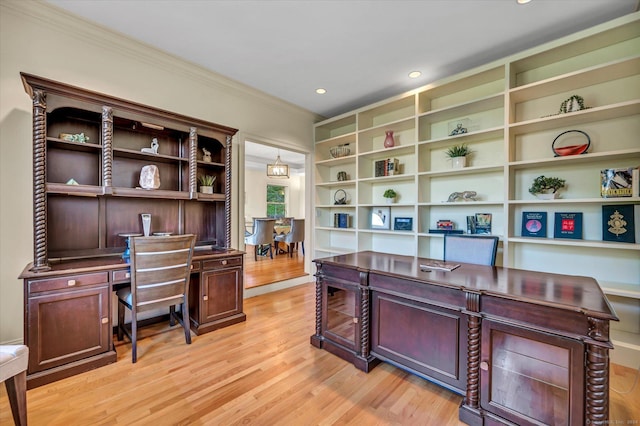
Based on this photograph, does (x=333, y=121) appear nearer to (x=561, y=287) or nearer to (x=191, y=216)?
(x=191, y=216)

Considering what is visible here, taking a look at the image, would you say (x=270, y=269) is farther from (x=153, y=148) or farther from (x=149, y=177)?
(x=153, y=148)

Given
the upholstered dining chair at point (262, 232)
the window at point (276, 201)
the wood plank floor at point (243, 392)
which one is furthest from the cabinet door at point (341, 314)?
the window at point (276, 201)

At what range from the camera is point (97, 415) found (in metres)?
1.60

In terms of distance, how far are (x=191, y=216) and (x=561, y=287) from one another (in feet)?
10.9

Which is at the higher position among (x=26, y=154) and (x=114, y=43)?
(x=114, y=43)

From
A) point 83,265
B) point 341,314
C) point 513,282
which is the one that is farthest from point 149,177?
point 513,282

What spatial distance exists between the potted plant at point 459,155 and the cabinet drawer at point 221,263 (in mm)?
2690

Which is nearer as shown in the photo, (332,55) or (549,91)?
(549,91)

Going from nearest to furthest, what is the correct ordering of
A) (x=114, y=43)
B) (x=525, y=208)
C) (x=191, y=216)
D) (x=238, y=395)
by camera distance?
(x=238, y=395) → (x=114, y=43) → (x=525, y=208) → (x=191, y=216)

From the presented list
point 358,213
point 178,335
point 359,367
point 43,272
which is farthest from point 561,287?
point 43,272

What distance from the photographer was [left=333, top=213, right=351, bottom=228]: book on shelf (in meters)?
4.37

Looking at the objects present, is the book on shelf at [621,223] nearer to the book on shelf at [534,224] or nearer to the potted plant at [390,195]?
the book on shelf at [534,224]

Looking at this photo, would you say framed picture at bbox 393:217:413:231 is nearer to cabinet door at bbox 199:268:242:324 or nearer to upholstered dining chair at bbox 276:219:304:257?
cabinet door at bbox 199:268:242:324

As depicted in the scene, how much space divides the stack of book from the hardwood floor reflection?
216cm
